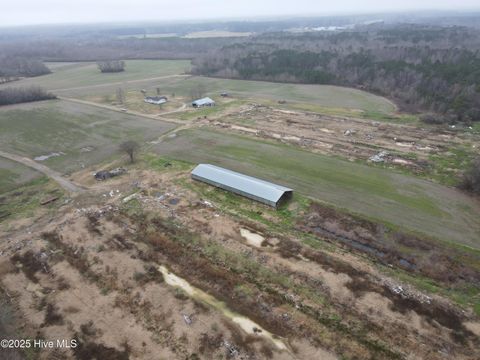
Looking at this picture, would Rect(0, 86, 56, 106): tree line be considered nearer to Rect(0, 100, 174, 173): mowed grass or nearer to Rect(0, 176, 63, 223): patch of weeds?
Rect(0, 100, 174, 173): mowed grass

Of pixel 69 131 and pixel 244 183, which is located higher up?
pixel 244 183

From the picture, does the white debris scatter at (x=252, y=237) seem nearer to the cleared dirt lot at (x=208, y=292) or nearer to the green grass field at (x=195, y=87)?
the cleared dirt lot at (x=208, y=292)

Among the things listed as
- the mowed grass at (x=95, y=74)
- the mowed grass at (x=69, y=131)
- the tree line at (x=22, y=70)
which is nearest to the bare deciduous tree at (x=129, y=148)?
the mowed grass at (x=69, y=131)

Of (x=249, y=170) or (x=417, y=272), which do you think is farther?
(x=249, y=170)

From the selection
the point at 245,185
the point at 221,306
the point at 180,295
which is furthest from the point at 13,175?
the point at 221,306

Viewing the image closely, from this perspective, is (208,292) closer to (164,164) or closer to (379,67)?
(164,164)

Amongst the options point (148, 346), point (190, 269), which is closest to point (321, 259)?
point (190, 269)

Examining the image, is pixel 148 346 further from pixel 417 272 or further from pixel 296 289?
pixel 417 272
